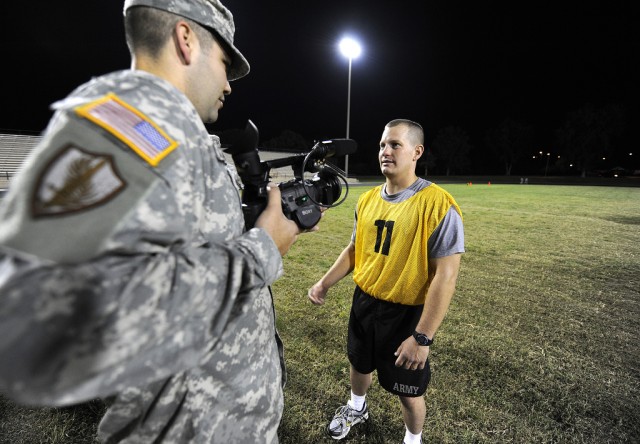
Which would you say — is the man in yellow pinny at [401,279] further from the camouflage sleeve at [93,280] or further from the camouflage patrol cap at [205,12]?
the camouflage sleeve at [93,280]

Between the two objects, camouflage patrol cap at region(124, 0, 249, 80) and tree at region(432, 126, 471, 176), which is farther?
tree at region(432, 126, 471, 176)

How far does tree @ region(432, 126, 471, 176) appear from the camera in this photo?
72.6m

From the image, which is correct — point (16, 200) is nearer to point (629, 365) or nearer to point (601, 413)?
point (601, 413)

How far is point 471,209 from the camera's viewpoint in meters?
14.8

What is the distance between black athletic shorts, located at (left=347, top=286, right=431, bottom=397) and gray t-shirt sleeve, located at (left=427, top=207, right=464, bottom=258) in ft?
1.56

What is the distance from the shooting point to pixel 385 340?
7.71 feet

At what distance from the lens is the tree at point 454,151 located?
2859 inches

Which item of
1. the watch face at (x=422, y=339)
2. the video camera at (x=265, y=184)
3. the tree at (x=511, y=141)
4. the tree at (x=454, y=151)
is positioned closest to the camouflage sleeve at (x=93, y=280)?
the video camera at (x=265, y=184)

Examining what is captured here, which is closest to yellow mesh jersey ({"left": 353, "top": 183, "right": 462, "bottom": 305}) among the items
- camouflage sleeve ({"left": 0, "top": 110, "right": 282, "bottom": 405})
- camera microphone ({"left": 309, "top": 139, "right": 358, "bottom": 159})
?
camera microphone ({"left": 309, "top": 139, "right": 358, "bottom": 159})

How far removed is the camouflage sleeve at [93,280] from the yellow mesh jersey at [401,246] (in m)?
1.76

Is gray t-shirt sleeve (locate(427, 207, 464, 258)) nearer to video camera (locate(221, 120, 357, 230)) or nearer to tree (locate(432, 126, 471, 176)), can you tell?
video camera (locate(221, 120, 357, 230))

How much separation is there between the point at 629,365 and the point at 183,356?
451 cm

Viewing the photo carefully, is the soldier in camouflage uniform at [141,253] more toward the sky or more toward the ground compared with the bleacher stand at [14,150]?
more toward the sky

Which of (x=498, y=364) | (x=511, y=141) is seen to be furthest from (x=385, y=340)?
(x=511, y=141)
